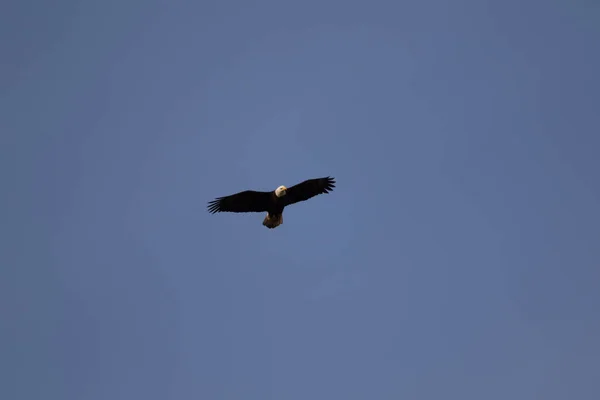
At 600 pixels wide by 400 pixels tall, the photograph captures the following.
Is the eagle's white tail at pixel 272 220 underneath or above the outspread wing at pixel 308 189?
underneath

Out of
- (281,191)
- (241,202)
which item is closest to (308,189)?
(281,191)

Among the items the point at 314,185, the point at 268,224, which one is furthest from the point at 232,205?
the point at 314,185

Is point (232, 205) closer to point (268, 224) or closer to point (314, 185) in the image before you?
point (268, 224)

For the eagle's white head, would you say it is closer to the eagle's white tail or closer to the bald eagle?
the bald eagle

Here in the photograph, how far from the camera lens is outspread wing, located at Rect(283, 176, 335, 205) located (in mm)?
13945

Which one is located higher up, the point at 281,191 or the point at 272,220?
the point at 281,191

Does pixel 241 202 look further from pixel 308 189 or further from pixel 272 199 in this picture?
pixel 308 189

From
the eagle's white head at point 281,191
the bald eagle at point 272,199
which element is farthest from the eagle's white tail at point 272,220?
the eagle's white head at point 281,191

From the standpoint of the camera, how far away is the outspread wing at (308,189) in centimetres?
1395

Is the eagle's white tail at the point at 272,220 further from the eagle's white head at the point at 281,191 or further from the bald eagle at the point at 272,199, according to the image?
the eagle's white head at the point at 281,191

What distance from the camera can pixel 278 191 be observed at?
534 inches

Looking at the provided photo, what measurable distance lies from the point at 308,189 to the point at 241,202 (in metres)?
2.58

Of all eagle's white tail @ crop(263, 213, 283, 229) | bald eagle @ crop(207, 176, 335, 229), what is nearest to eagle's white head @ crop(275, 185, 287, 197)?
bald eagle @ crop(207, 176, 335, 229)

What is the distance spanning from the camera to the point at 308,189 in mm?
14219
